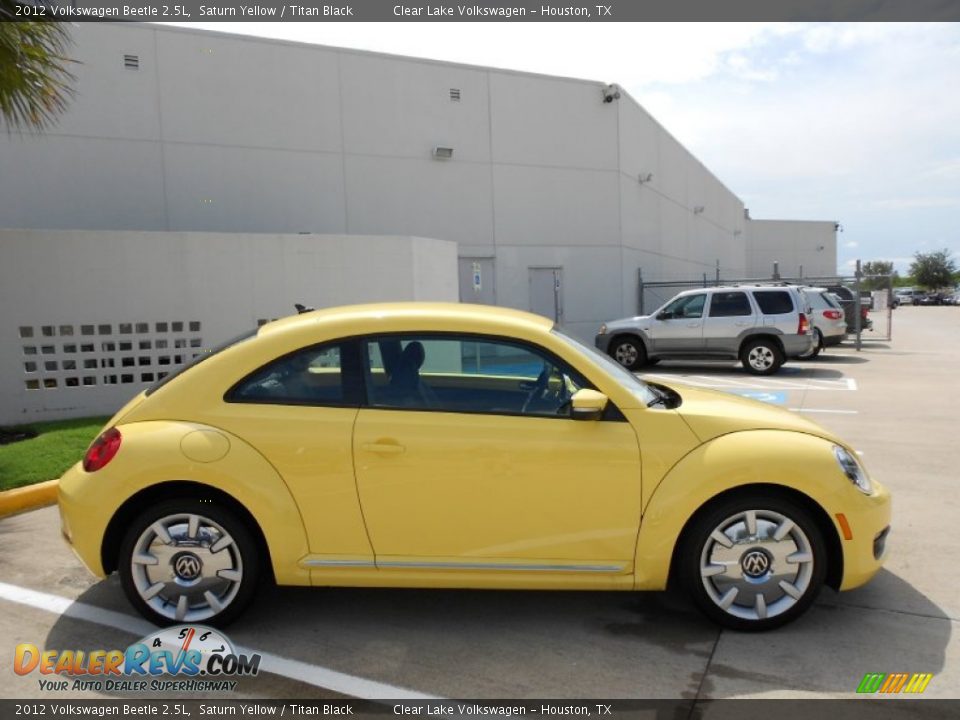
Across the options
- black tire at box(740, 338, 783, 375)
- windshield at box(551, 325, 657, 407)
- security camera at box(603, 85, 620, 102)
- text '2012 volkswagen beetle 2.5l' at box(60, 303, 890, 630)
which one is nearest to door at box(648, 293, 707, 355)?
black tire at box(740, 338, 783, 375)

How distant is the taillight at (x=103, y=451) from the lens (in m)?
3.61

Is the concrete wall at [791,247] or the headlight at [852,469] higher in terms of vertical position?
the concrete wall at [791,247]

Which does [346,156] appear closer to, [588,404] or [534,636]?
[588,404]

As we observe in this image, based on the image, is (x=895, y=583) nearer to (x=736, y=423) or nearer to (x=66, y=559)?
(x=736, y=423)

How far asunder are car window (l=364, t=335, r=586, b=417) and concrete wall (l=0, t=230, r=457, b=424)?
717cm

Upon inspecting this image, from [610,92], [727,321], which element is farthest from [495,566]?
[610,92]

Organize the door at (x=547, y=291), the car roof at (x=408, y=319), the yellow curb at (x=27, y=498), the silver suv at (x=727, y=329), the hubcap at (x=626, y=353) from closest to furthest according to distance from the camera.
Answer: the car roof at (x=408, y=319) → the yellow curb at (x=27, y=498) → the silver suv at (x=727, y=329) → the hubcap at (x=626, y=353) → the door at (x=547, y=291)

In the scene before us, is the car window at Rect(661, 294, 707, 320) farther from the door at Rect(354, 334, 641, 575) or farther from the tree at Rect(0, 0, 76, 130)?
the door at Rect(354, 334, 641, 575)

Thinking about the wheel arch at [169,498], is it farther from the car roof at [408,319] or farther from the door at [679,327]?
the door at [679,327]

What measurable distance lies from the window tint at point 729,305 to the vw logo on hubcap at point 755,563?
39.8 feet

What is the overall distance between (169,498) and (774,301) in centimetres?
1363

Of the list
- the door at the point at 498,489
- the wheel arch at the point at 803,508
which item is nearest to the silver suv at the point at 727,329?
the wheel arch at the point at 803,508

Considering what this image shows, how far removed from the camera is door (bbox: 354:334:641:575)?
11.4 feet

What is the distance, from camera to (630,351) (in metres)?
16.1
